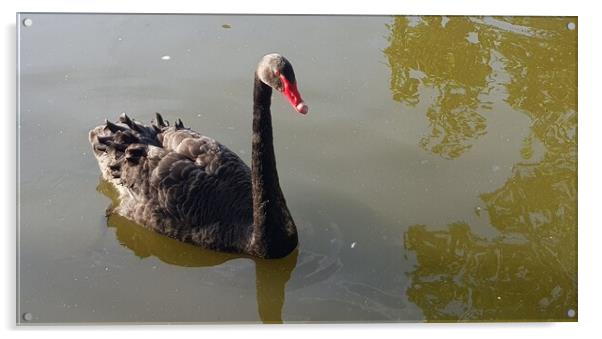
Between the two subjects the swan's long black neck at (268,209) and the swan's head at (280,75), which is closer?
the swan's head at (280,75)

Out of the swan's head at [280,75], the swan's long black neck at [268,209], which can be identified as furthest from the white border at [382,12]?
the swan's long black neck at [268,209]

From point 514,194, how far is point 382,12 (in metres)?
0.65

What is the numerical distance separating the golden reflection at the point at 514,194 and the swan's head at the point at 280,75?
14.4 inches

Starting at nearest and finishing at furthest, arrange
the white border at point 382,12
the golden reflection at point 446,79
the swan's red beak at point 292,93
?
the swan's red beak at point 292,93 → the white border at point 382,12 → the golden reflection at point 446,79

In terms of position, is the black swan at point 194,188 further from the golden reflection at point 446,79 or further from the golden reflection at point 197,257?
the golden reflection at point 446,79

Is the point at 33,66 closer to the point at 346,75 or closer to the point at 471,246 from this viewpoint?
the point at 346,75

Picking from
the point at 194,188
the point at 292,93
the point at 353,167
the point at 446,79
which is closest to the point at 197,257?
the point at 194,188

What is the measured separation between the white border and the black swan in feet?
1.08

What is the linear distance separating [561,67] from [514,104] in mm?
168

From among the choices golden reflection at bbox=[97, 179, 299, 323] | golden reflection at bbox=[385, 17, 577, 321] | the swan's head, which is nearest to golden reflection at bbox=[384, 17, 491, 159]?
golden reflection at bbox=[385, 17, 577, 321]

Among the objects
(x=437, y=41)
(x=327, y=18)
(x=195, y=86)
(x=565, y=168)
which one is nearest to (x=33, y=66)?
(x=195, y=86)

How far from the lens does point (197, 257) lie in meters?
3.20

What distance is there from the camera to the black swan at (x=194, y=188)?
3123 millimetres

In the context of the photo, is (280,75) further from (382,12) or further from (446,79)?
(446,79)
